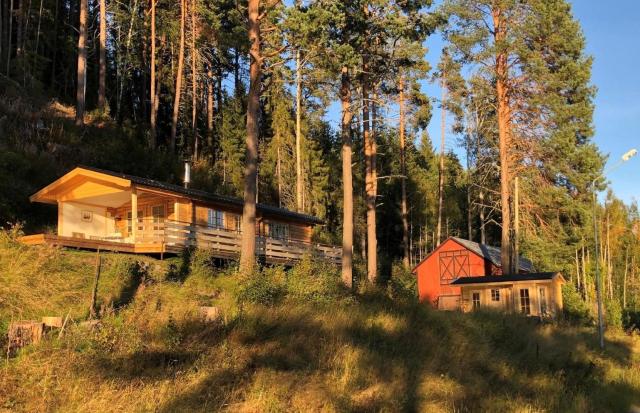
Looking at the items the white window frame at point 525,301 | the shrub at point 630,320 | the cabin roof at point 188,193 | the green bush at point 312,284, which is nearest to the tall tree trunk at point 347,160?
the green bush at point 312,284

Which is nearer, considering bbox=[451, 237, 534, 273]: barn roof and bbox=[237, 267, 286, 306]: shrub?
bbox=[237, 267, 286, 306]: shrub

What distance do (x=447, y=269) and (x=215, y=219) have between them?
66.0 feet

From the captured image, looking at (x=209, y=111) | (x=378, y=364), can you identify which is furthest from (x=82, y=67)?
(x=378, y=364)

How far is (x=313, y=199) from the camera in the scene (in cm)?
4112

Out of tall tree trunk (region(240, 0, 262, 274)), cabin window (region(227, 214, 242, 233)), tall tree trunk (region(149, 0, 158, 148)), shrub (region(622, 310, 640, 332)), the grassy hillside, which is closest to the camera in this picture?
the grassy hillside

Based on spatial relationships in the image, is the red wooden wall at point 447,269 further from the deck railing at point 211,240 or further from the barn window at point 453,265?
the deck railing at point 211,240

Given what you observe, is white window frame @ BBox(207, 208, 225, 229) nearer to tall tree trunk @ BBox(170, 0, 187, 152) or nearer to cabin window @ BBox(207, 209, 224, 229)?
cabin window @ BBox(207, 209, 224, 229)

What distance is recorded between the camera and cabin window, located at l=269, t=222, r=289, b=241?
91.6 ft

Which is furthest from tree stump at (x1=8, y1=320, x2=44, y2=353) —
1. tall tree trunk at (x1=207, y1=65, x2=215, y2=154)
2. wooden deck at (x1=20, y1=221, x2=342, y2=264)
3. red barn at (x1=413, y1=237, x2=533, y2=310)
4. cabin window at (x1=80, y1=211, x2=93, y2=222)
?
tall tree trunk at (x1=207, y1=65, x2=215, y2=154)

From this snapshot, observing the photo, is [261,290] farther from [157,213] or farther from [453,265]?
[453,265]

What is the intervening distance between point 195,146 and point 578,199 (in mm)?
25011

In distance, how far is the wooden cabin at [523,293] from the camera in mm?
30891

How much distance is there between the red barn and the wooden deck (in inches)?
627

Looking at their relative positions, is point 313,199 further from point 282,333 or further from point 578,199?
point 282,333
